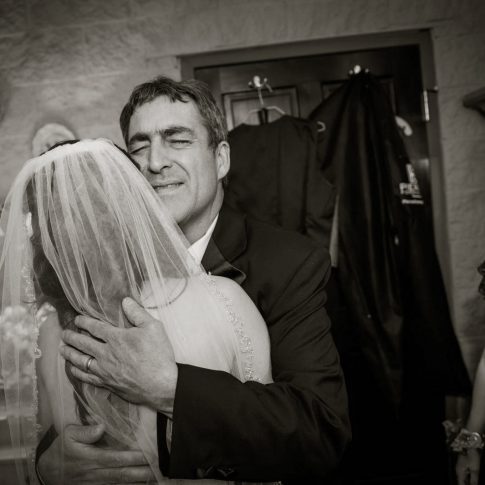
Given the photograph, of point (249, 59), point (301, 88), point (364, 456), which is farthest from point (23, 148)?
point (364, 456)

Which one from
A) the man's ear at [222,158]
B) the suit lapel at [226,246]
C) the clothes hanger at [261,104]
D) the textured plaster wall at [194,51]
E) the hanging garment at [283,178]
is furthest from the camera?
the textured plaster wall at [194,51]

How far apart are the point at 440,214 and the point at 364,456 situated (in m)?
1.33

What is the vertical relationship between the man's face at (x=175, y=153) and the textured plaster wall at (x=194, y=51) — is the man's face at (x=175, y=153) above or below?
below

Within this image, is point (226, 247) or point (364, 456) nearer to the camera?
point (226, 247)

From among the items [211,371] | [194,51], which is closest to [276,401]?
Answer: [211,371]

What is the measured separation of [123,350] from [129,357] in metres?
0.02

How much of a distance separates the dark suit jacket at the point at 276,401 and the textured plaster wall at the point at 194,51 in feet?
4.77

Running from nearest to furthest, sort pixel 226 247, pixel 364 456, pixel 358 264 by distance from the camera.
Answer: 1. pixel 226 247
2. pixel 358 264
3. pixel 364 456

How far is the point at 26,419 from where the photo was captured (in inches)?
39.2

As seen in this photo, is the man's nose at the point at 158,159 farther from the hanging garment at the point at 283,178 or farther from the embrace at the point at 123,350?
the hanging garment at the point at 283,178

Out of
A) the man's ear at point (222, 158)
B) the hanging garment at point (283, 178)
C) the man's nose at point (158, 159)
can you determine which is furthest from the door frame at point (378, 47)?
the man's nose at point (158, 159)

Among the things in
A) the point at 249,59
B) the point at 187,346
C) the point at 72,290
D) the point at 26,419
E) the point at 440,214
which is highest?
the point at 249,59

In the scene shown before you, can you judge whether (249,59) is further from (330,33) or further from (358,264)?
(358,264)

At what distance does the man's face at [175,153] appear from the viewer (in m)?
1.50
